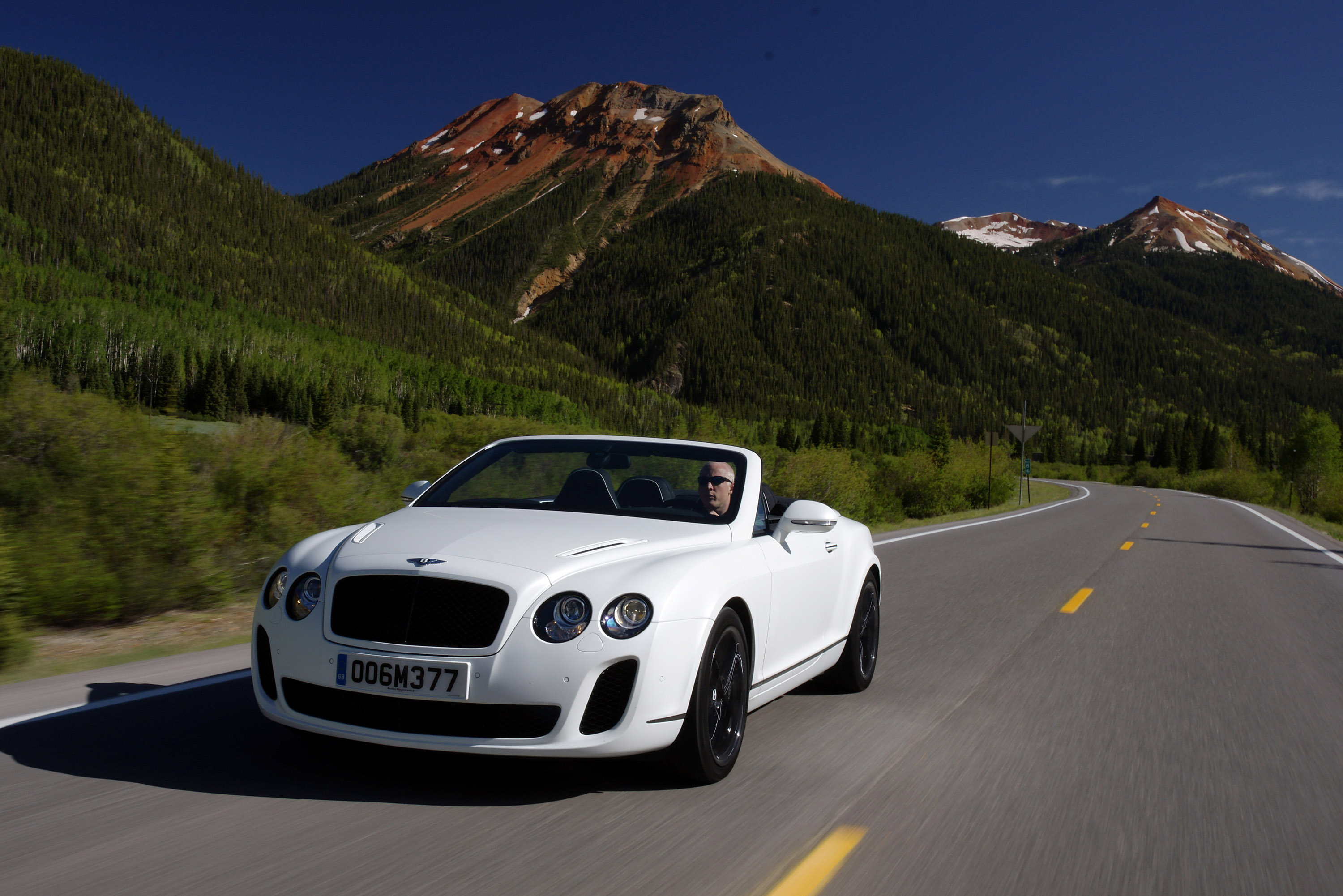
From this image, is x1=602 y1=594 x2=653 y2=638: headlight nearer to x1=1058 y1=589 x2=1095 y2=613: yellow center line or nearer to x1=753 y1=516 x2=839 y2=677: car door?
x1=753 y1=516 x2=839 y2=677: car door

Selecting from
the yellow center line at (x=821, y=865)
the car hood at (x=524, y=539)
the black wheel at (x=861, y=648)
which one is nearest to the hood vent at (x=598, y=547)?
the car hood at (x=524, y=539)

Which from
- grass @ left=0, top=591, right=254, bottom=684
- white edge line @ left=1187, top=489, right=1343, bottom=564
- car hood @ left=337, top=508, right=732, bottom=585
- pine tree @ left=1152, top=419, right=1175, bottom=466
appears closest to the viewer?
car hood @ left=337, top=508, right=732, bottom=585

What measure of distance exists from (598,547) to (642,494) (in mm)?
1244

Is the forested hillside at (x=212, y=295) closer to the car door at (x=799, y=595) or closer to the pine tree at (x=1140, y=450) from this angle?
the pine tree at (x=1140, y=450)

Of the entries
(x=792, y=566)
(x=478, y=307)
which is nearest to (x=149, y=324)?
(x=478, y=307)

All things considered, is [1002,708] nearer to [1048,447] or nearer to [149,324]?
[149,324]

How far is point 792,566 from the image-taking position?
482cm

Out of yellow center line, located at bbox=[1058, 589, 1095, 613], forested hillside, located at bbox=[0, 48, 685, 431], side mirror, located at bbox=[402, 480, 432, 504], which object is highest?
forested hillside, located at bbox=[0, 48, 685, 431]

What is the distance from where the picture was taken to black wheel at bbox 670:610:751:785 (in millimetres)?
3742

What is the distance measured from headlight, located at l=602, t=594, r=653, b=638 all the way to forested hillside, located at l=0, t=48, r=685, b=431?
9134 cm

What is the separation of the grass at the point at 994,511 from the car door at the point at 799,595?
49.6 ft

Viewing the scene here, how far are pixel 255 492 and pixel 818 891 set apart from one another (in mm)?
8212

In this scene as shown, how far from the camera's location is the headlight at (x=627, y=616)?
345cm

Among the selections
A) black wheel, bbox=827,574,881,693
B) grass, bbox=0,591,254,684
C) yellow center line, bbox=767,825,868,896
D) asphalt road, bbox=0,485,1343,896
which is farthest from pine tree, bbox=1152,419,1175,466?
yellow center line, bbox=767,825,868,896
